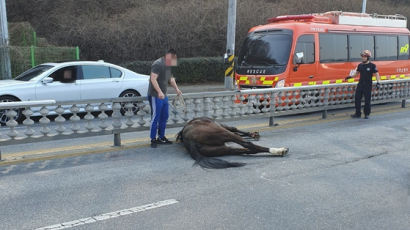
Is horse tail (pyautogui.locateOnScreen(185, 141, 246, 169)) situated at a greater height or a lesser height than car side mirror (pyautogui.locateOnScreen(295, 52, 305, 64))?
lesser

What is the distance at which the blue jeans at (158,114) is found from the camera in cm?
726

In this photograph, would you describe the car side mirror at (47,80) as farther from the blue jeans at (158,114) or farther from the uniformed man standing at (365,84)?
the uniformed man standing at (365,84)

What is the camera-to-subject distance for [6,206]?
462cm

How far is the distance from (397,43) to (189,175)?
525 inches

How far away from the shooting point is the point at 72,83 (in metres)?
10.9

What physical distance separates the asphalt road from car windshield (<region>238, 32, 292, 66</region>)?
4857 mm

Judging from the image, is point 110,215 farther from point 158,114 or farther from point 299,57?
point 299,57

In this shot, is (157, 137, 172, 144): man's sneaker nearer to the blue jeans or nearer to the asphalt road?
the blue jeans

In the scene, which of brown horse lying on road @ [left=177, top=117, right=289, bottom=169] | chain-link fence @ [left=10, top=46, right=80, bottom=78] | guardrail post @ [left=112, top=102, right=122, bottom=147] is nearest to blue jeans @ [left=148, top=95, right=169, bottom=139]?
guardrail post @ [left=112, top=102, right=122, bottom=147]

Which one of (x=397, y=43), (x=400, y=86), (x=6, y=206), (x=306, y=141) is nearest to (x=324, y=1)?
(x=397, y=43)

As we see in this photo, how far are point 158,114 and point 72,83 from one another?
4.61m

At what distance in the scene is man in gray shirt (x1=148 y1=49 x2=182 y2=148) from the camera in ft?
23.6

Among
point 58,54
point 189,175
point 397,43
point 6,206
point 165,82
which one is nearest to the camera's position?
point 6,206

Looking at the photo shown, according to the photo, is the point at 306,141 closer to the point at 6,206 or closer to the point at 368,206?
the point at 368,206
